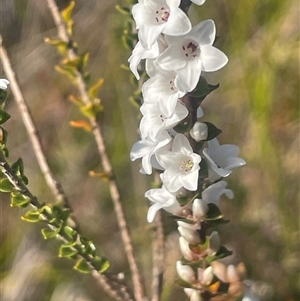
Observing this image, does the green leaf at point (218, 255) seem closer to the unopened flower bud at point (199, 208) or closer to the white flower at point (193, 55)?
the unopened flower bud at point (199, 208)

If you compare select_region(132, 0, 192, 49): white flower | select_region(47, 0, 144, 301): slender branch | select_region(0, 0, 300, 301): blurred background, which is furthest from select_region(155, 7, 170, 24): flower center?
select_region(0, 0, 300, 301): blurred background

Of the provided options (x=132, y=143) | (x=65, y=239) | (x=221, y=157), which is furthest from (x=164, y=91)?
(x=132, y=143)

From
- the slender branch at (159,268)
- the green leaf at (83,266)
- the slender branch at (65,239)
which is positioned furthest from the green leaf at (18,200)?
the slender branch at (159,268)

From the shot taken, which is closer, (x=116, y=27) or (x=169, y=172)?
(x=169, y=172)

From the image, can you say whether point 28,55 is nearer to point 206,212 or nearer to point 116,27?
point 116,27

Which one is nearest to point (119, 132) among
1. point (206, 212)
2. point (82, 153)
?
point (82, 153)

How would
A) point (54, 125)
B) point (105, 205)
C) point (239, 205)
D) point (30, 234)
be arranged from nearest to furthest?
point (239, 205)
point (30, 234)
point (105, 205)
point (54, 125)

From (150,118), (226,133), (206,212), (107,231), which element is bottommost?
(107,231)
